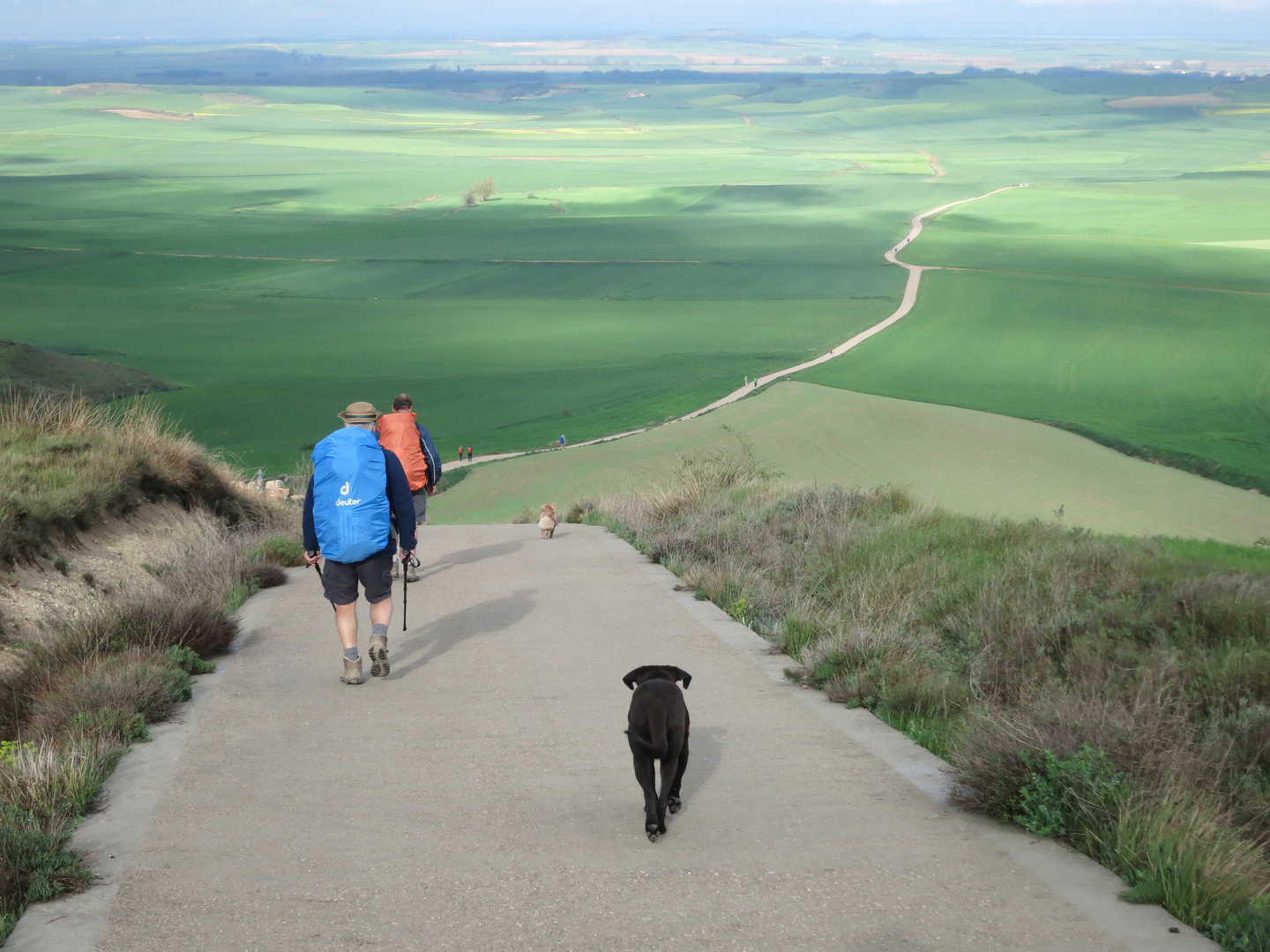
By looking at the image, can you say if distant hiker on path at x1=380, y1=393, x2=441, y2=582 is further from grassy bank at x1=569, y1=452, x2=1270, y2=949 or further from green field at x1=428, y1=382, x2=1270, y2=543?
green field at x1=428, y1=382, x2=1270, y2=543

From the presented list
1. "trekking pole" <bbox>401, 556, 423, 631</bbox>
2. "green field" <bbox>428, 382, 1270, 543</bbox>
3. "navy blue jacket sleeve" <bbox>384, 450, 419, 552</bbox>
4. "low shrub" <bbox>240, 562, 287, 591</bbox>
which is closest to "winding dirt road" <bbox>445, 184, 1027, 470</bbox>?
"green field" <bbox>428, 382, 1270, 543</bbox>

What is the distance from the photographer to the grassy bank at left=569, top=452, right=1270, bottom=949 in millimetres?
4422

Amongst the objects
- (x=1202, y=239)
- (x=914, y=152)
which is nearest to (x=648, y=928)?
(x=1202, y=239)

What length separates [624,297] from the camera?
7931cm

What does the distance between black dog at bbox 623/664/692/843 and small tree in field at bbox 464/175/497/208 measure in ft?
448

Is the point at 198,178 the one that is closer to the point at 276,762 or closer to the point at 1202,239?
the point at 1202,239

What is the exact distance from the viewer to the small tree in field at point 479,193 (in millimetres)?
138625

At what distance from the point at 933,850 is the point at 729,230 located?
108 m

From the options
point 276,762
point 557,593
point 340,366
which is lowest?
point 340,366

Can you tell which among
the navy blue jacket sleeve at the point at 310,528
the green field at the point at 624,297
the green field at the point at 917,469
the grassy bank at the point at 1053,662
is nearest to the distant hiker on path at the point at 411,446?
the grassy bank at the point at 1053,662

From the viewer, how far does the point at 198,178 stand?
158375 mm

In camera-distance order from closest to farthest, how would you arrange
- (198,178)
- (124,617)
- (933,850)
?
1. (933,850)
2. (124,617)
3. (198,178)

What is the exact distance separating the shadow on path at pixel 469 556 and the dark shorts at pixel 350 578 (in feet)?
11.6

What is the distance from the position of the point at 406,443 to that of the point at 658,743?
6214 millimetres
